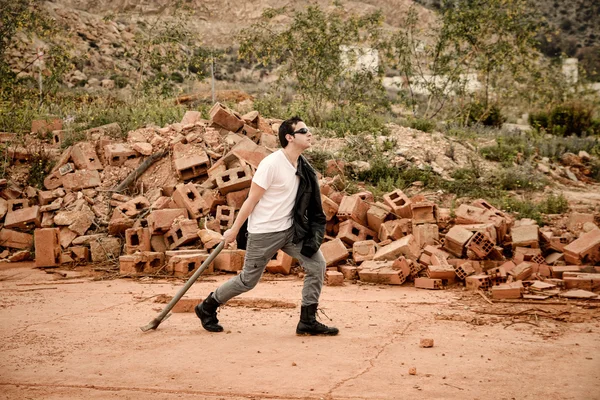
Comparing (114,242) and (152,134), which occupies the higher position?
(152,134)

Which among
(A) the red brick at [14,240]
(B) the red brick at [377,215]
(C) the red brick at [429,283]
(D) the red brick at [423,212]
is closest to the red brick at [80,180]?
(A) the red brick at [14,240]

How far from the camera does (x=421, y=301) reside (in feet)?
22.4

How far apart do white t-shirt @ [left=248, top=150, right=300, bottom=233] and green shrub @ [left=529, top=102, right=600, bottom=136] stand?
1544cm

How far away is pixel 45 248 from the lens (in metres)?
8.91

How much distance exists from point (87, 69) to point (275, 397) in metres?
27.8

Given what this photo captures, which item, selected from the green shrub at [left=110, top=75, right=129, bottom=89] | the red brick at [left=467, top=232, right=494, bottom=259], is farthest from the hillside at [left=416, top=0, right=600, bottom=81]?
the red brick at [left=467, top=232, right=494, bottom=259]

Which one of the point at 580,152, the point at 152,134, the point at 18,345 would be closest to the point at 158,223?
the point at 152,134

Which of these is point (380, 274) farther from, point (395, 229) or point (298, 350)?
point (298, 350)

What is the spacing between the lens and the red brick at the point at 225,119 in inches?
417

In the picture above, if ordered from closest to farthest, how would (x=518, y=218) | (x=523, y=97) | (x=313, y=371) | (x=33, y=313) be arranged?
(x=313, y=371)
(x=33, y=313)
(x=518, y=218)
(x=523, y=97)

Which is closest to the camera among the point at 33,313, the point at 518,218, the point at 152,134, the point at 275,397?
the point at 275,397

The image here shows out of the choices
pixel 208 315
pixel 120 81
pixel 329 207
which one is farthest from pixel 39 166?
pixel 120 81

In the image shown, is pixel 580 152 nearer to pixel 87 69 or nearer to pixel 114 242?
pixel 114 242

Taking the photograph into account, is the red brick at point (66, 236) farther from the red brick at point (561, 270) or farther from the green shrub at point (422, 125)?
the green shrub at point (422, 125)
